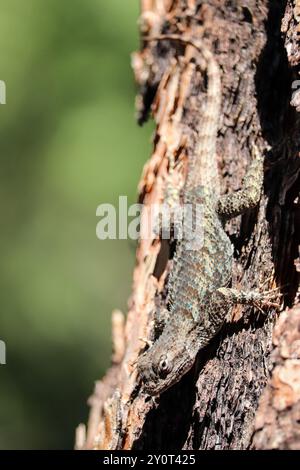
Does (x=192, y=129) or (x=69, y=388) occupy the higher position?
(x=192, y=129)

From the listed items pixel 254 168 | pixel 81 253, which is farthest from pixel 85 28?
pixel 254 168

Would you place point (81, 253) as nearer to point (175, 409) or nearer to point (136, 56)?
point (136, 56)

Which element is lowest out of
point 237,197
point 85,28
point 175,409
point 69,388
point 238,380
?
point 69,388

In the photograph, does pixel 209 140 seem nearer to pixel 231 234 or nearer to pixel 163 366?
pixel 231 234

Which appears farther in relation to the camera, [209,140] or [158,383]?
[209,140]

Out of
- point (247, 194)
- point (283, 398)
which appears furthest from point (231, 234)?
point (283, 398)

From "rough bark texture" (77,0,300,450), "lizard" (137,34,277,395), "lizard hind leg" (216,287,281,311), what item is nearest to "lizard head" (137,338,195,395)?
"lizard" (137,34,277,395)

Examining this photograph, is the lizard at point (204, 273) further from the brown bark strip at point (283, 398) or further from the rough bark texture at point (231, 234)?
the brown bark strip at point (283, 398)

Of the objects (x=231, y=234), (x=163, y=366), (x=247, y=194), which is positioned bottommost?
(x=163, y=366)
